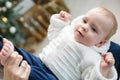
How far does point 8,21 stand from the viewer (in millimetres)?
2594

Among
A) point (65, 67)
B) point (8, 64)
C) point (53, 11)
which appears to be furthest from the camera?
point (53, 11)

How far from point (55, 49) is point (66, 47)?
41 mm

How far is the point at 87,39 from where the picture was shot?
3.79 feet

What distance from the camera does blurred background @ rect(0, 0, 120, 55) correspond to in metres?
2.59

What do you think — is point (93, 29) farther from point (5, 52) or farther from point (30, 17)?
point (30, 17)

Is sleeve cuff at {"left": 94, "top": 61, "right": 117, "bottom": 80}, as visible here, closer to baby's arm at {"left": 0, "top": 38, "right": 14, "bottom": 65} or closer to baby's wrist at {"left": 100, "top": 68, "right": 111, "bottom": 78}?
baby's wrist at {"left": 100, "top": 68, "right": 111, "bottom": 78}

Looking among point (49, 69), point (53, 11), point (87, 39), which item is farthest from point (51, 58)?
point (53, 11)

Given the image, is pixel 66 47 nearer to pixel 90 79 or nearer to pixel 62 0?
pixel 90 79

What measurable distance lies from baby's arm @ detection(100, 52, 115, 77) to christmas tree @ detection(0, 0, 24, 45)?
5.35ft

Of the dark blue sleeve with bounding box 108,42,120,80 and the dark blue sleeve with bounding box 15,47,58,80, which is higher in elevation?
the dark blue sleeve with bounding box 15,47,58,80

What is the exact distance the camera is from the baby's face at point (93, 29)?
115cm

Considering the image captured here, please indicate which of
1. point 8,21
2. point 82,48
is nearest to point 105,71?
point 82,48

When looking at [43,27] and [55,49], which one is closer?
[55,49]

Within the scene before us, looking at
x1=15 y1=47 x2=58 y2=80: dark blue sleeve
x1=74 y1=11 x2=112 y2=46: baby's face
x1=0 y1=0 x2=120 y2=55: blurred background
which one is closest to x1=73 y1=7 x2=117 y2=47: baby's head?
x1=74 y1=11 x2=112 y2=46: baby's face
